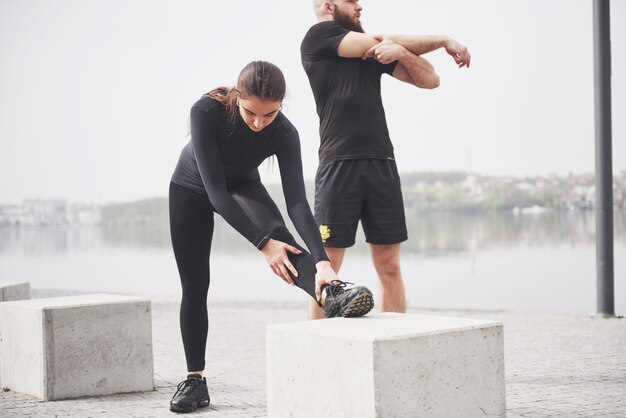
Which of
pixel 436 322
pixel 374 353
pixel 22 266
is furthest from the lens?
pixel 22 266

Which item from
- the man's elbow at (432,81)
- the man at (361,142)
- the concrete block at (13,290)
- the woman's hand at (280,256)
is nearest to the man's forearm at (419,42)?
the man at (361,142)

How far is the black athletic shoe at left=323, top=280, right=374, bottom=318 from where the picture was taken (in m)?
2.94

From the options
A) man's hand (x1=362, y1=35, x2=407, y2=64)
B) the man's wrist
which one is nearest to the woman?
the man's wrist

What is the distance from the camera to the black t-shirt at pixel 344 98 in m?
4.11

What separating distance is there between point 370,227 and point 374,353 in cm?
167

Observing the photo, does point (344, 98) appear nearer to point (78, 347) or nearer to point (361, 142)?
point (361, 142)

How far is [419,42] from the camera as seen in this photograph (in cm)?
406

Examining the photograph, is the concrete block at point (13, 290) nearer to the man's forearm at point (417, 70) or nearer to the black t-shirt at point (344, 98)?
the black t-shirt at point (344, 98)

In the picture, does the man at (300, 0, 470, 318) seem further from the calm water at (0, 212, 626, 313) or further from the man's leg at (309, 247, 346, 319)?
the calm water at (0, 212, 626, 313)

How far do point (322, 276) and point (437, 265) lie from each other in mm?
9681

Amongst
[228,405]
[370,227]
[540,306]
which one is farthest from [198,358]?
[540,306]

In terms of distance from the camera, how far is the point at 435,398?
262cm

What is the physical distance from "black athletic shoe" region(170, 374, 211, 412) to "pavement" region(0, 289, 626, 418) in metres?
0.04

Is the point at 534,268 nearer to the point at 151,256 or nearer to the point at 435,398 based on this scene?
the point at 151,256
